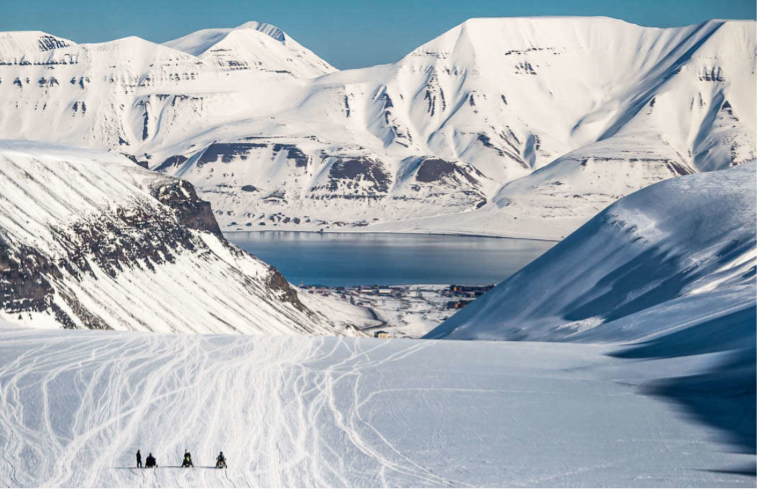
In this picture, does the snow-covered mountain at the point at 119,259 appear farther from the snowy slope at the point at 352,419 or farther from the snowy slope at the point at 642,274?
the snowy slope at the point at 352,419

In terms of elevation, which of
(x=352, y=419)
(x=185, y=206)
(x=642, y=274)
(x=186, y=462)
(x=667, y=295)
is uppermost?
(x=185, y=206)

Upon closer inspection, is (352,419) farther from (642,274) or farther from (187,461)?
(642,274)

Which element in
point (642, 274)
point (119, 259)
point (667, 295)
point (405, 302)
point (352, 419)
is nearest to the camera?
point (352, 419)

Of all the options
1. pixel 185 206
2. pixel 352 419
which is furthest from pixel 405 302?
pixel 352 419

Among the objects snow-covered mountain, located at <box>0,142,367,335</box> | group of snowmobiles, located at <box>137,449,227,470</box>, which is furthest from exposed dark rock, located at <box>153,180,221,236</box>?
group of snowmobiles, located at <box>137,449,227,470</box>

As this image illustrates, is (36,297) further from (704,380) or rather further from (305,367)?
(704,380)

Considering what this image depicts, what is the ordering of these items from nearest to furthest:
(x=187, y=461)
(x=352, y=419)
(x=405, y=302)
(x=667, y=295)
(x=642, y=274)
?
1. (x=187, y=461)
2. (x=352, y=419)
3. (x=667, y=295)
4. (x=642, y=274)
5. (x=405, y=302)

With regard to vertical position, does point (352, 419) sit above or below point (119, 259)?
below
